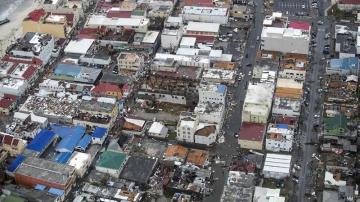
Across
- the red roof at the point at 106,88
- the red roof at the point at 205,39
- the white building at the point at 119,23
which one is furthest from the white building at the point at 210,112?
the white building at the point at 119,23

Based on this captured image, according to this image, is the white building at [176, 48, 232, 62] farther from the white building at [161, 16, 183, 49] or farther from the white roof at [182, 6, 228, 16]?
the white roof at [182, 6, 228, 16]

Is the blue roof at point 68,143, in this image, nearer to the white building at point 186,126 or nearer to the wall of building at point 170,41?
the white building at point 186,126

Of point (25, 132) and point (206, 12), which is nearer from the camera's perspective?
point (25, 132)

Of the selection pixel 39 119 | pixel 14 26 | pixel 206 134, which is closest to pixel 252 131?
pixel 206 134

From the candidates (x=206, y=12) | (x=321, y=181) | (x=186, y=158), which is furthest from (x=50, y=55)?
(x=321, y=181)

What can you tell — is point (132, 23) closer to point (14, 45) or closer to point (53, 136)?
point (14, 45)

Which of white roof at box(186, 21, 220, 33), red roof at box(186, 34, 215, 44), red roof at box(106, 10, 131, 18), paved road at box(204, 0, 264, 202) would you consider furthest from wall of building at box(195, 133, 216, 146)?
red roof at box(106, 10, 131, 18)
